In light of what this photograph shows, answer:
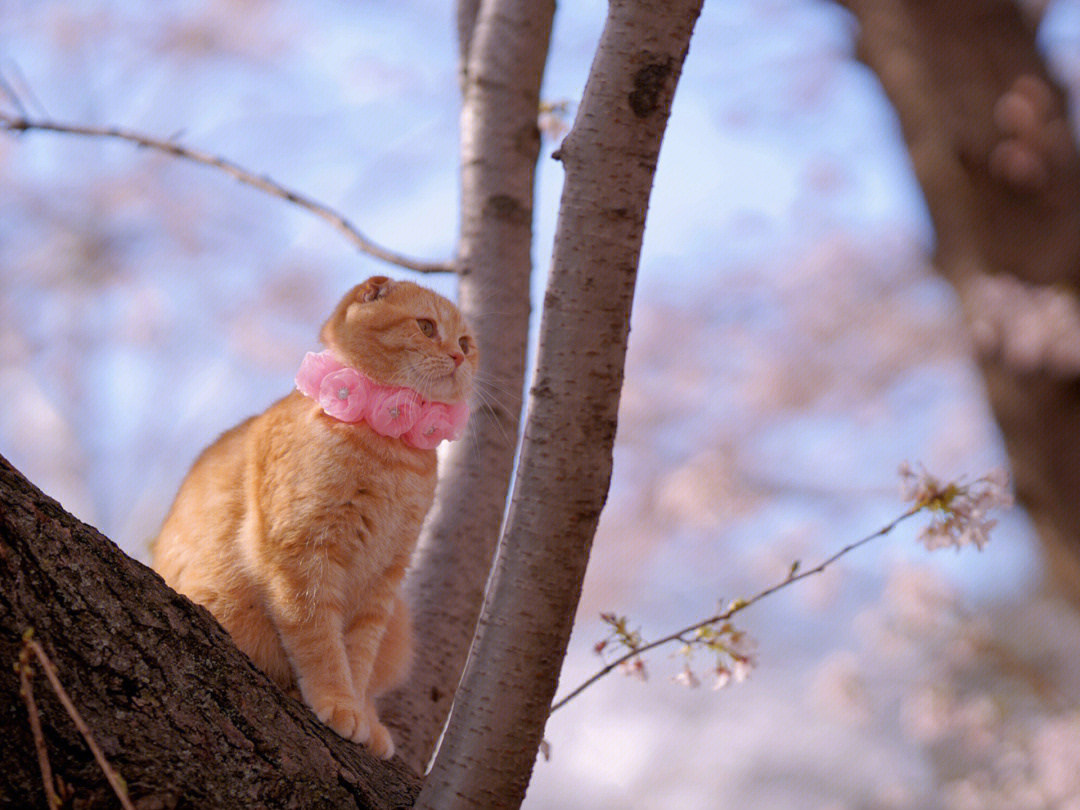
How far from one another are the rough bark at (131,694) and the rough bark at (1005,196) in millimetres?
1804

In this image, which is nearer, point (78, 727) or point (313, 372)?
point (78, 727)

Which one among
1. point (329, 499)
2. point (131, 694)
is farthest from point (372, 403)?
point (131, 694)

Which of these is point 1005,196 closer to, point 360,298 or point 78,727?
point 360,298

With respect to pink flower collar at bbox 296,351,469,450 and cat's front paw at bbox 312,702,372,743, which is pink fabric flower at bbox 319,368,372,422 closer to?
pink flower collar at bbox 296,351,469,450

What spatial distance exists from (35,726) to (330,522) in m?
0.54

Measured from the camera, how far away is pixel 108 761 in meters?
0.85

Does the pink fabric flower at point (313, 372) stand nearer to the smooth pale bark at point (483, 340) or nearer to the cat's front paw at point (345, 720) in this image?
the smooth pale bark at point (483, 340)

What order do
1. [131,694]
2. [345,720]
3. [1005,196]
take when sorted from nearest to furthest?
[131,694] < [345,720] < [1005,196]

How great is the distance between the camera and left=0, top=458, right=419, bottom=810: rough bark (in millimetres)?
845

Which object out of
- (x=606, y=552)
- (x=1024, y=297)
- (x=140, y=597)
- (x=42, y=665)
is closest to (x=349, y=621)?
(x=140, y=597)

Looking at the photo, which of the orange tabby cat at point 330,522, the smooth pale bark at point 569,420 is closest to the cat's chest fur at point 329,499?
the orange tabby cat at point 330,522

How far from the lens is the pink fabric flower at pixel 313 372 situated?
54.1 inches

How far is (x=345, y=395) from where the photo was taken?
4.45 ft

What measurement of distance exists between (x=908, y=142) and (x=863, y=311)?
306cm
